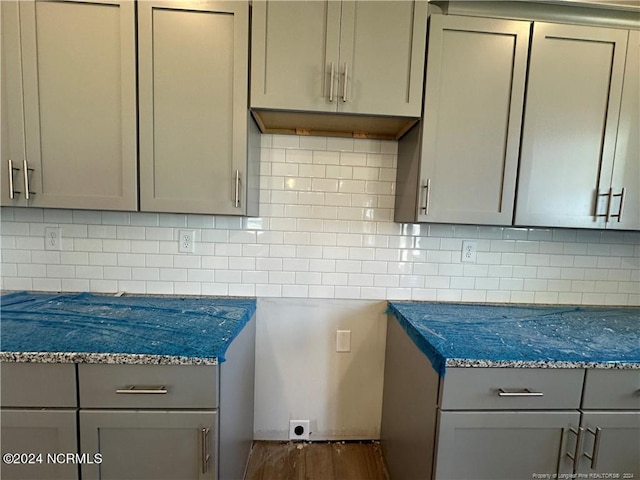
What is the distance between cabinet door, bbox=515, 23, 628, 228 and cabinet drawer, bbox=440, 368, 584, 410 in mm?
676

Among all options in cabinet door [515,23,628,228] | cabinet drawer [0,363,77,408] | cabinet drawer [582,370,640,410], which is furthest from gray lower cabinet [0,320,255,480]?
cabinet door [515,23,628,228]

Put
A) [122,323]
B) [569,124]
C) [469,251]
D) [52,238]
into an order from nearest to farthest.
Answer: [122,323] → [569,124] → [52,238] → [469,251]

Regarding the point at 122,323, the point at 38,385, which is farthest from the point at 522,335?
the point at 38,385

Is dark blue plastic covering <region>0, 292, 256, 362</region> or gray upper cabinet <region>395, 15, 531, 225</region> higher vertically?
gray upper cabinet <region>395, 15, 531, 225</region>

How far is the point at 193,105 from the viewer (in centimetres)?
124

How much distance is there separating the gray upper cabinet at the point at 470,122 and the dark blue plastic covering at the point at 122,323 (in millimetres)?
1028

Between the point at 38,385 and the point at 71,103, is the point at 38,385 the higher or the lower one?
the lower one

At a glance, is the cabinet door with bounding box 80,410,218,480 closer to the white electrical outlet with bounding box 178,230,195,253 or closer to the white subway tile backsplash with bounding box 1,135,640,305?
the white subway tile backsplash with bounding box 1,135,640,305

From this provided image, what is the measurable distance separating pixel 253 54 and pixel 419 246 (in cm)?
128

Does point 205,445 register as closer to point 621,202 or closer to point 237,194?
point 237,194

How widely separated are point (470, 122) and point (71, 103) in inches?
68.7

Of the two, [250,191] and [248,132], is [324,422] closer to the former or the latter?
[250,191]

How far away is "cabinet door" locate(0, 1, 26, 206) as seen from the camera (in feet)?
3.84

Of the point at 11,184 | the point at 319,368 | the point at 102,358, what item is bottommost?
the point at 319,368
